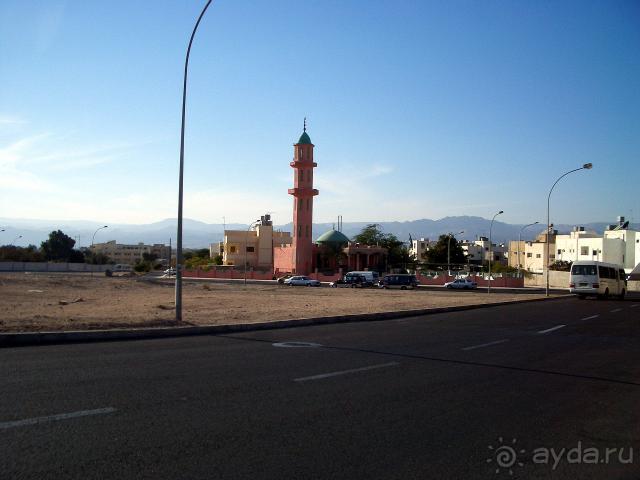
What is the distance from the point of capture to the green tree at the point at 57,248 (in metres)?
126

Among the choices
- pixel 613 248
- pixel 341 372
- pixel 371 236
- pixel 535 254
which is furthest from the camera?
pixel 371 236

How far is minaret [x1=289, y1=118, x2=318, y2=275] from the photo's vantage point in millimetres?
78500

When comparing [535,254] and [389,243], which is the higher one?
[389,243]

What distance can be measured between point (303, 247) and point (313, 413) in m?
73.3

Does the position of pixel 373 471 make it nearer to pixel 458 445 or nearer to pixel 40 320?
pixel 458 445

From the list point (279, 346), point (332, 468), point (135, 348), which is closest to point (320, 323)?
point (279, 346)

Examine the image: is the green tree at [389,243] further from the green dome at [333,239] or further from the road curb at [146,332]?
the road curb at [146,332]

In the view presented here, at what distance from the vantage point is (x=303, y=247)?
80.2m

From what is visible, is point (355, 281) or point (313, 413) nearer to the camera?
point (313, 413)

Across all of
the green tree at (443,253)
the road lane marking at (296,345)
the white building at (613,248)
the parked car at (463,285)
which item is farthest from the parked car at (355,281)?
the road lane marking at (296,345)

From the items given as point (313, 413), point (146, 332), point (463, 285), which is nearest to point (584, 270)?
point (463, 285)

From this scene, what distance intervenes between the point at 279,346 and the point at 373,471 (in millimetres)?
7782

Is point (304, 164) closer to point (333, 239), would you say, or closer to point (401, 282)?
point (333, 239)

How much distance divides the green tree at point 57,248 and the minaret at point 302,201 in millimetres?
66510
